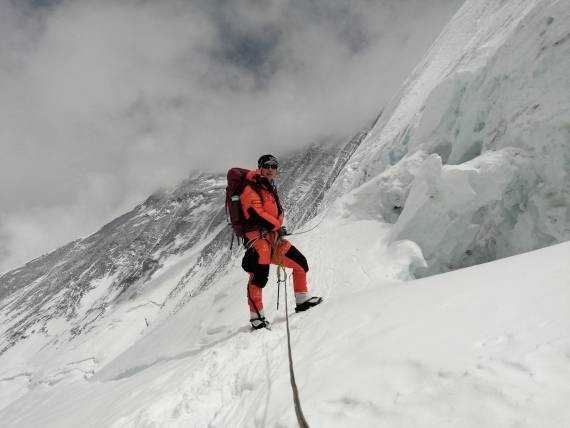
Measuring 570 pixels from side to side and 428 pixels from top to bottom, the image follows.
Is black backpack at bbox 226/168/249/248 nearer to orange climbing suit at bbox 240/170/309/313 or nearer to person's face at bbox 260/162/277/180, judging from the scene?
orange climbing suit at bbox 240/170/309/313

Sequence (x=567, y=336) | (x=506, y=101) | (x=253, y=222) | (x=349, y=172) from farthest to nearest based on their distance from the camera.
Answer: (x=349, y=172)
(x=506, y=101)
(x=253, y=222)
(x=567, y=336)

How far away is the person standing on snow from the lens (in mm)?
5637

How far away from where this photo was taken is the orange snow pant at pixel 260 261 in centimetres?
566

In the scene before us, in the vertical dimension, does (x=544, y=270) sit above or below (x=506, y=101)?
below

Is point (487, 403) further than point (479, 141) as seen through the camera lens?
No

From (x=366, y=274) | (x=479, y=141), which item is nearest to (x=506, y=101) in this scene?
(x=479, y=141)

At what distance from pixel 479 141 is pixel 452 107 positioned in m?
1.80

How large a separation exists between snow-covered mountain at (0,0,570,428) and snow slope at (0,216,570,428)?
0.01m

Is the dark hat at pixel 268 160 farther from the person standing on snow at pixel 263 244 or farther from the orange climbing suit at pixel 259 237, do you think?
the orange climbing suit at pixel 259 237

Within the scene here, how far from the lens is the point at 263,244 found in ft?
18.6

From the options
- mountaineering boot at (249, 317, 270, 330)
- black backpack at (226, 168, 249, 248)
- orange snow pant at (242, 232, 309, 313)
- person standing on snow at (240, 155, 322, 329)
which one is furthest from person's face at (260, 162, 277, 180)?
mountaineering boot at (249, 317, 270, 330)

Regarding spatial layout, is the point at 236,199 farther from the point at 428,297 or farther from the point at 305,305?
the point at 428,297

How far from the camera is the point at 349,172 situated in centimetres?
1594

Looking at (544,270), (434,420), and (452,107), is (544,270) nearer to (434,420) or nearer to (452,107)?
(434,420)
